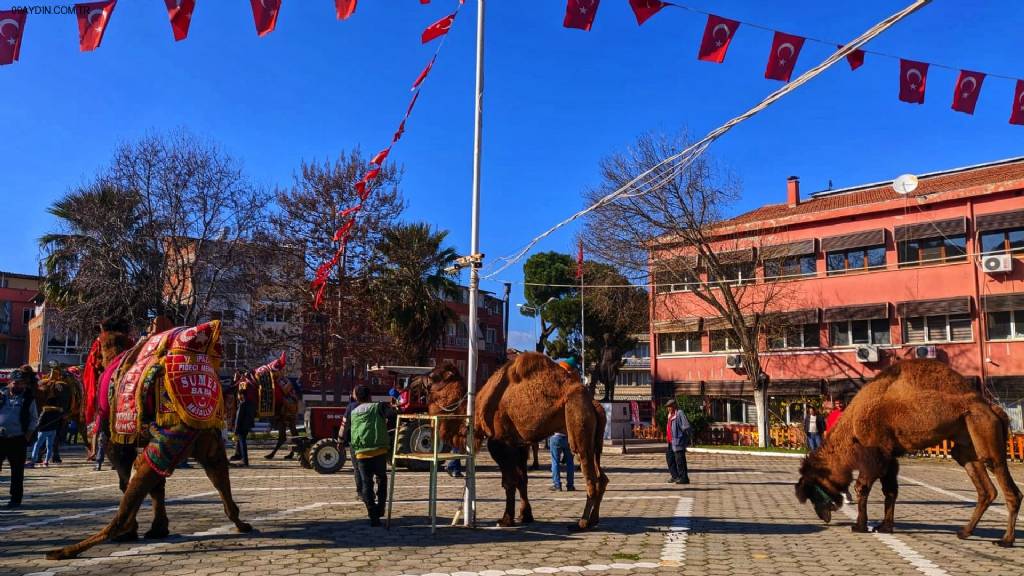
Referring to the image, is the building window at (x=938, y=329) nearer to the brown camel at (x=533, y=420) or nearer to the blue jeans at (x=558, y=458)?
the blue jeans at (x=558, y=458)

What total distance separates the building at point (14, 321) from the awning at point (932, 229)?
59616 millimetres

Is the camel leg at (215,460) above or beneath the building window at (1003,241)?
beneath

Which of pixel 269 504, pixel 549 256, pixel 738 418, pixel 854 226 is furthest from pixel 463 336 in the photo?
pixel 269 504

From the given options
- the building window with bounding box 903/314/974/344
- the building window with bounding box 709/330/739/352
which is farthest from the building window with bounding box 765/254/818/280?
the building window with bounding box 903/314/974/344

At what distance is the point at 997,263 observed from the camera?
26.7 metres

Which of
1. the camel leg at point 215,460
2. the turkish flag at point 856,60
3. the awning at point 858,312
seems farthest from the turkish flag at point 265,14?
the awning at point 858,312

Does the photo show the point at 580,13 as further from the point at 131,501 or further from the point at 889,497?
the point at 131,501

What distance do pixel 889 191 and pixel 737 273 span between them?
25.7 ft

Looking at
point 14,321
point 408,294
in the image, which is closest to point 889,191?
point 408,294

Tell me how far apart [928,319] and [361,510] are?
25.4 m

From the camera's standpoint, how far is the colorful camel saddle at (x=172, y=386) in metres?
7.48

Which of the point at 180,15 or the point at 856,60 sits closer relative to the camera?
the point at 180,15

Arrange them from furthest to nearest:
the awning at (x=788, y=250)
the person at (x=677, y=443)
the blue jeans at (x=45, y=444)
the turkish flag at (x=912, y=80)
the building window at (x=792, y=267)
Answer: the building window at (x=792, y=267)
the awning at (x=788, y=250)
the blue jeans at (x=45, y=444)
the person at (x=677, y=443)
the turkish flag at (x=912, y=80)

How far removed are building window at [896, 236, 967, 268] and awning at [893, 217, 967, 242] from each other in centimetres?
25
